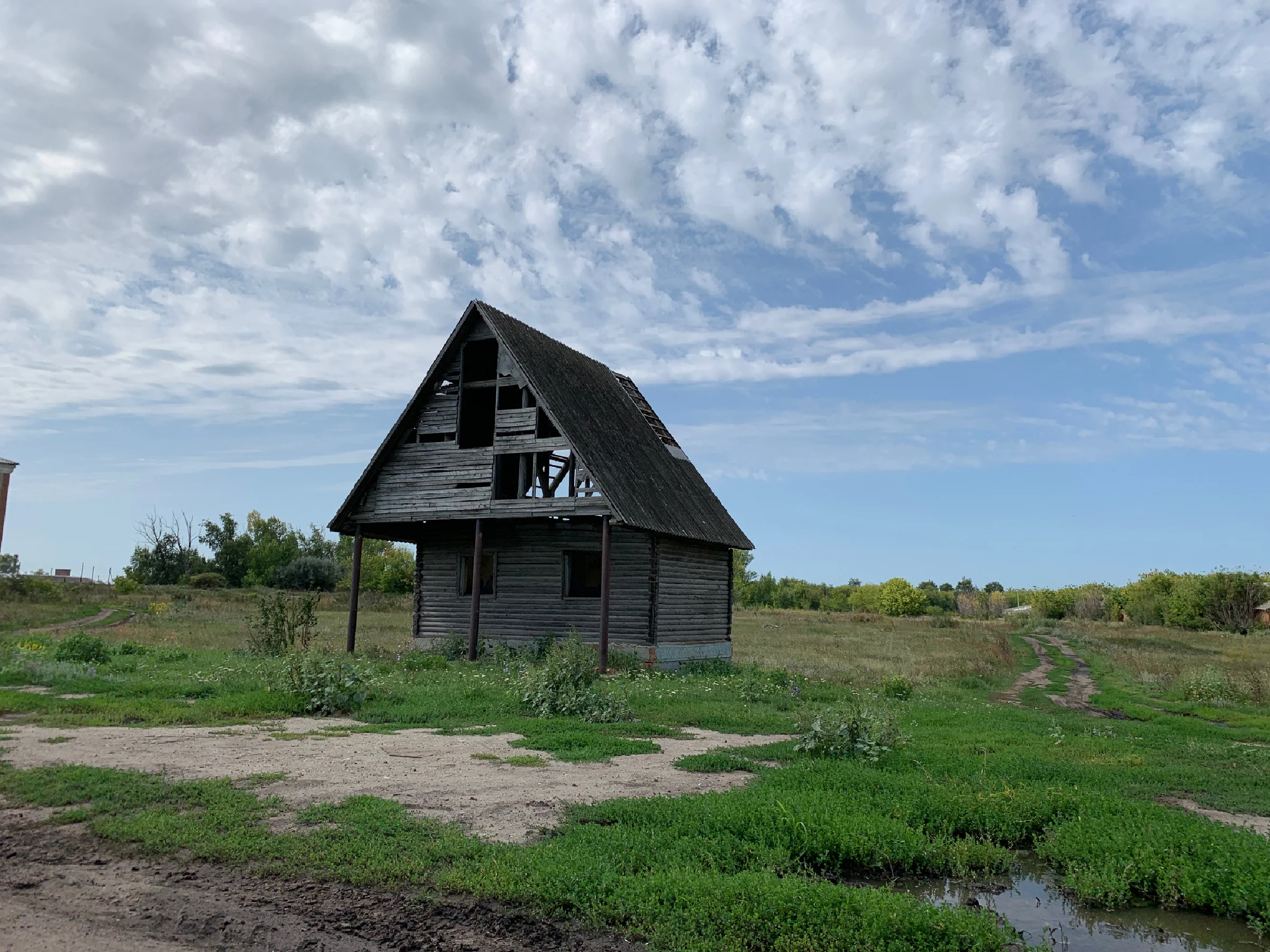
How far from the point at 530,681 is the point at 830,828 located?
24.8ft

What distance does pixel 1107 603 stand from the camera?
88.4 meters

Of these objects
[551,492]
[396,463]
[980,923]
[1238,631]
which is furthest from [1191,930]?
[1238,631]

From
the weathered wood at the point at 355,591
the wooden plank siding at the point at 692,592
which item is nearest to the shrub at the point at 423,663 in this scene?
the weathered wood at the point at 355,591

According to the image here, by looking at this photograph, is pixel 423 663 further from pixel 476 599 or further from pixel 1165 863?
pixel 1165 863

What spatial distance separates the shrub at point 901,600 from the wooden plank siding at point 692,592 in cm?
5729

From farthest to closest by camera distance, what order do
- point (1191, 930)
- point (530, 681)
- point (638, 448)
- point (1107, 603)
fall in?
point (1107, 603) → point (638, 448) → point (530, 681) → point (1191, 930)

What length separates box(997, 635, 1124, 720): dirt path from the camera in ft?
57.9

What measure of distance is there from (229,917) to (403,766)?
401 centimetres

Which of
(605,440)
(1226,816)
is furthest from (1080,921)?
(605,440)

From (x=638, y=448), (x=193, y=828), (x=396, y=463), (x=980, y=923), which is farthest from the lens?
(x=638, y=448)

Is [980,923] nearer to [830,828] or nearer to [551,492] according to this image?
[830,828]

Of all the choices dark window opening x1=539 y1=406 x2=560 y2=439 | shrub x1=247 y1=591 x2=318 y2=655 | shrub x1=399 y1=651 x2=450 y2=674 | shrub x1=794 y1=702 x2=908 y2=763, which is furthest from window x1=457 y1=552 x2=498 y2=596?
shrub x1=794 y1=702 x2=908 y2=763

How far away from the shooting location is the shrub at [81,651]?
18000mm

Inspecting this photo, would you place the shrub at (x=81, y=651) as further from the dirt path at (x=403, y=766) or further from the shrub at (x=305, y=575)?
the shrub at (x=305, y=575)
